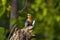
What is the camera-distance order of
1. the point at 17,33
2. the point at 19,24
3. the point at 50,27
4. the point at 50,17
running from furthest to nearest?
the point at 50,27
the point at 50,17
the point at 19,24
the point at 17,33

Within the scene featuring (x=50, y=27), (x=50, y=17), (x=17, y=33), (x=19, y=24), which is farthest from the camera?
(x=50, y=27)

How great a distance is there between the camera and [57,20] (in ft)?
8.82

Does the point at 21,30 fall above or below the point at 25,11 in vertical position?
below

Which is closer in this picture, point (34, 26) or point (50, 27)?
point (34, 26)

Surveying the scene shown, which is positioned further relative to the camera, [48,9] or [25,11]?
[48,9]

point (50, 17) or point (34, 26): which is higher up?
point (50, 17)

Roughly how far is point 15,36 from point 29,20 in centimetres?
12

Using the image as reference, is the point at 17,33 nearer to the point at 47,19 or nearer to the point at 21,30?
the point at 21,30

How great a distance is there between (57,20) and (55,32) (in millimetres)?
398

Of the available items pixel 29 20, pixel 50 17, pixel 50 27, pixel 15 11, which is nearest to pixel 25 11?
pixel 15 11

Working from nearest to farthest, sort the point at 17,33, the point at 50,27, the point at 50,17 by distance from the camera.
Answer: the point at 17,33
the point at 50,17
the point at 50,27

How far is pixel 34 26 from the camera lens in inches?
54.9

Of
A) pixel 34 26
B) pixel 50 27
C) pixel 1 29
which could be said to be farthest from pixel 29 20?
pixel 50 27

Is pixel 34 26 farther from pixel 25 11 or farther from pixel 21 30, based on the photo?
pixel 25 11
